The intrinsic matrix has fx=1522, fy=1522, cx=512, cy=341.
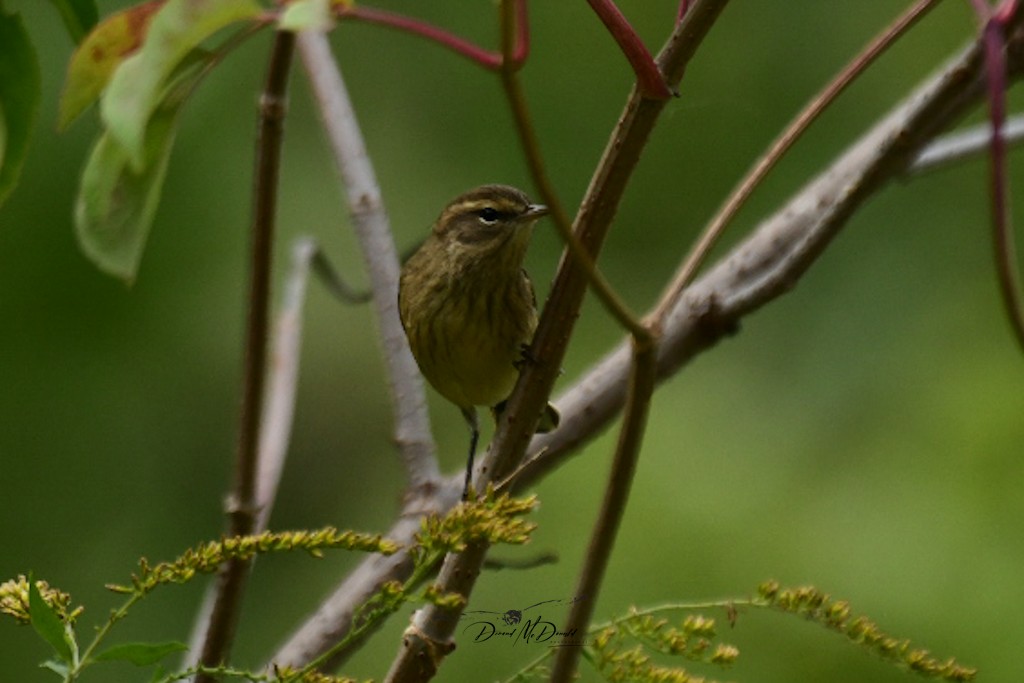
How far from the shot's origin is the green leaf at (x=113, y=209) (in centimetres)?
140

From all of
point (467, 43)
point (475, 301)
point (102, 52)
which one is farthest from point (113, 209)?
point (475, 301)

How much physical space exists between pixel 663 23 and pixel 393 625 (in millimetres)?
2746

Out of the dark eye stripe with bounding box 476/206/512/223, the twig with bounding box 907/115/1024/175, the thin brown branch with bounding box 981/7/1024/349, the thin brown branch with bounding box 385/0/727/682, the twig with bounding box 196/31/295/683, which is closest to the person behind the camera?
the thin brown branch with bounding box 981/7/1024/349

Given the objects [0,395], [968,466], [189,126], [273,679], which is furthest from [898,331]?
[273,679]

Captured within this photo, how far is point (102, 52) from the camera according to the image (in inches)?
55.6

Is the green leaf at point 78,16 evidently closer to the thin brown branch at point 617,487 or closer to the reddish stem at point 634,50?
the reddish stem at point 634,50

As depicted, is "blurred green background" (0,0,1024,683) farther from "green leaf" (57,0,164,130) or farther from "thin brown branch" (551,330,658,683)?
"green leaf" (57,0,164,130)

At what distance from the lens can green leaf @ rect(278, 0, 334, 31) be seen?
1183mm

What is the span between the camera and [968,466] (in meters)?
3.85

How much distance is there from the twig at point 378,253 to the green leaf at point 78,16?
132cm

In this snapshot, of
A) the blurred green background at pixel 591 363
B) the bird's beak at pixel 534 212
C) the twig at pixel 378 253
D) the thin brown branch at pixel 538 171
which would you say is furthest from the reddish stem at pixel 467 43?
the blurred green background at pixel 591 363

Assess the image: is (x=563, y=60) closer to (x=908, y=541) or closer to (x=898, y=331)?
(x=898, y=331)

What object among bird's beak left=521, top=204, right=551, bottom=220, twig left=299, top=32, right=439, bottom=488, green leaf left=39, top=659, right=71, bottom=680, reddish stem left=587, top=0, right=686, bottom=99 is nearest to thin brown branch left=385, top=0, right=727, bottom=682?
reddish stem left=587, top=0, right=686, bottom=99

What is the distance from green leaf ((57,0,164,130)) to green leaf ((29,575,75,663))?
1.45 feet
